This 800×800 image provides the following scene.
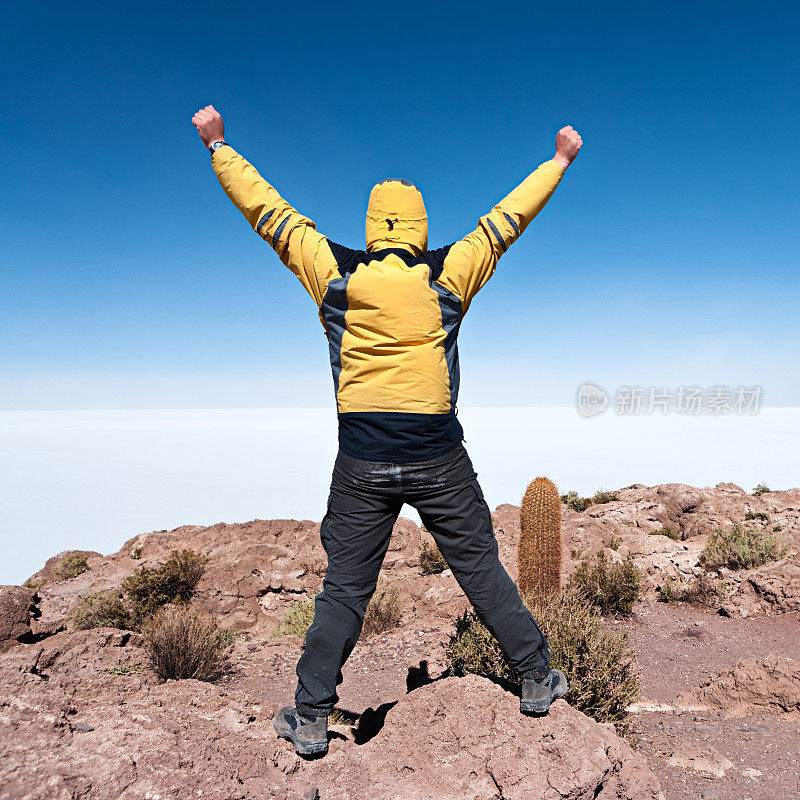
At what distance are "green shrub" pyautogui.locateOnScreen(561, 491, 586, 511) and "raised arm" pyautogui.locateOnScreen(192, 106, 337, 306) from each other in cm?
1563

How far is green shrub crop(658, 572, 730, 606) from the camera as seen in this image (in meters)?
7.52

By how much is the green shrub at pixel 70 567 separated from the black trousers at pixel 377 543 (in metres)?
11.6

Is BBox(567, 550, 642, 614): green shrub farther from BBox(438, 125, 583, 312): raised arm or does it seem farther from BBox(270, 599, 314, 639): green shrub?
BBox(438, 125, 583, 312): raised arm

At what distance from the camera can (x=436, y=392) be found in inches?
86.8

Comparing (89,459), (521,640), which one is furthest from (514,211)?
(89,459)

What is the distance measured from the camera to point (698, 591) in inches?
303

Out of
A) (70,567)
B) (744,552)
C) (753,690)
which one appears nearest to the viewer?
(753,690)

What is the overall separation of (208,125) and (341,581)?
1978 mm

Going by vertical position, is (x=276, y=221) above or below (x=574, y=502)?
above

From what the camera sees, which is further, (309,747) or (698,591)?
(698,591)

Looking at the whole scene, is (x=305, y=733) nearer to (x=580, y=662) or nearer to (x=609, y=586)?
(x=580, y=662)

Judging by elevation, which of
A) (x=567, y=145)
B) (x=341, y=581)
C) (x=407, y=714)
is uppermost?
(x=567, y=145)

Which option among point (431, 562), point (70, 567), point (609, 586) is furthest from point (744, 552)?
point (70, 567)

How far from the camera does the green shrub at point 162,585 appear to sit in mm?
8557
